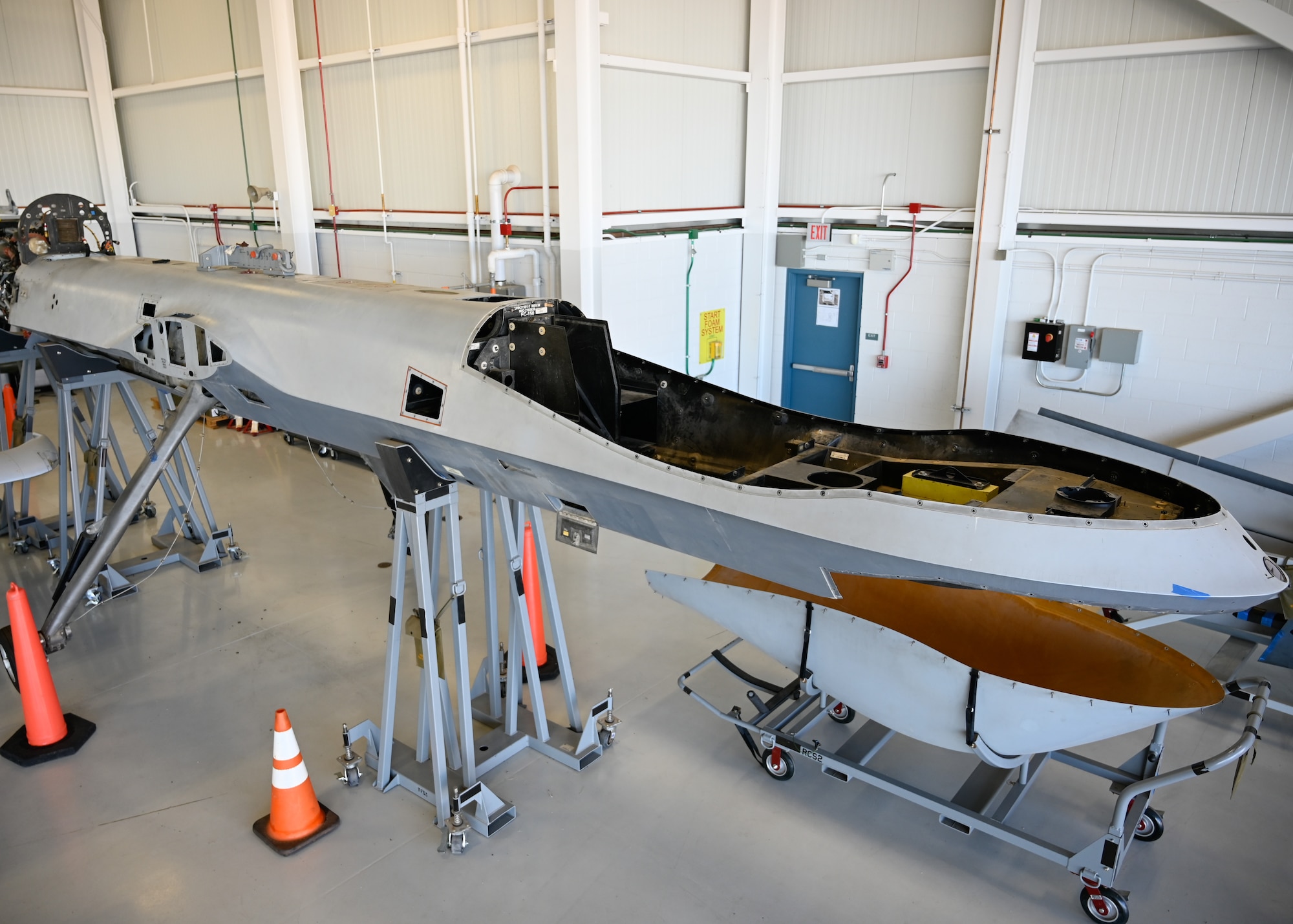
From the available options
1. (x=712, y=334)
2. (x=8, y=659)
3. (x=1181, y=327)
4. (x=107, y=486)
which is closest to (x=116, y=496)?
(x=107, y=486)

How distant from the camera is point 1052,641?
14.3 feet

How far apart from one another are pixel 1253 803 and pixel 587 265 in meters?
5.79

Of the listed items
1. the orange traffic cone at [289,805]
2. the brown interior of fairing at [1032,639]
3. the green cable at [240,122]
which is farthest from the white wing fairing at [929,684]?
the green cable at [240,122]

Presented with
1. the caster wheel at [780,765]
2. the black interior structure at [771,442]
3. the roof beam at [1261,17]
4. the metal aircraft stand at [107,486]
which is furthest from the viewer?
the roof beam at [1261,17]

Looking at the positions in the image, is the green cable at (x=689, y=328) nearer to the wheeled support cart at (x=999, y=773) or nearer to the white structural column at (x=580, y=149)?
the white structural column at (x=580, y=149)

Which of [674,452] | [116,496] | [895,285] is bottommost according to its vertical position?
[116,496]

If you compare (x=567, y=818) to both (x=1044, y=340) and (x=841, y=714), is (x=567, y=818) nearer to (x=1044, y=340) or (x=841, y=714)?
(x=841, y=714)

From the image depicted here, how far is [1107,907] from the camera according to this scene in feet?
10.6

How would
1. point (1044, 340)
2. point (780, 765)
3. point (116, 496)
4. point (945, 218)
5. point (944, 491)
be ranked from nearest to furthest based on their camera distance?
point (944, 491), point (780, 765), point (116, 496), point (1044, 340), point (945, 218)

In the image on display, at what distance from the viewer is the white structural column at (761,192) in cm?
860

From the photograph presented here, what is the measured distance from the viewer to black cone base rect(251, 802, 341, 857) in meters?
3.65

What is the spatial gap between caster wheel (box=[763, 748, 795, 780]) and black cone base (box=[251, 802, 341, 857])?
6.56 ft

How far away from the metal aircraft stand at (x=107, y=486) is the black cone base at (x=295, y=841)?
8.16ft

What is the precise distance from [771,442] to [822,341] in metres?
5.78
